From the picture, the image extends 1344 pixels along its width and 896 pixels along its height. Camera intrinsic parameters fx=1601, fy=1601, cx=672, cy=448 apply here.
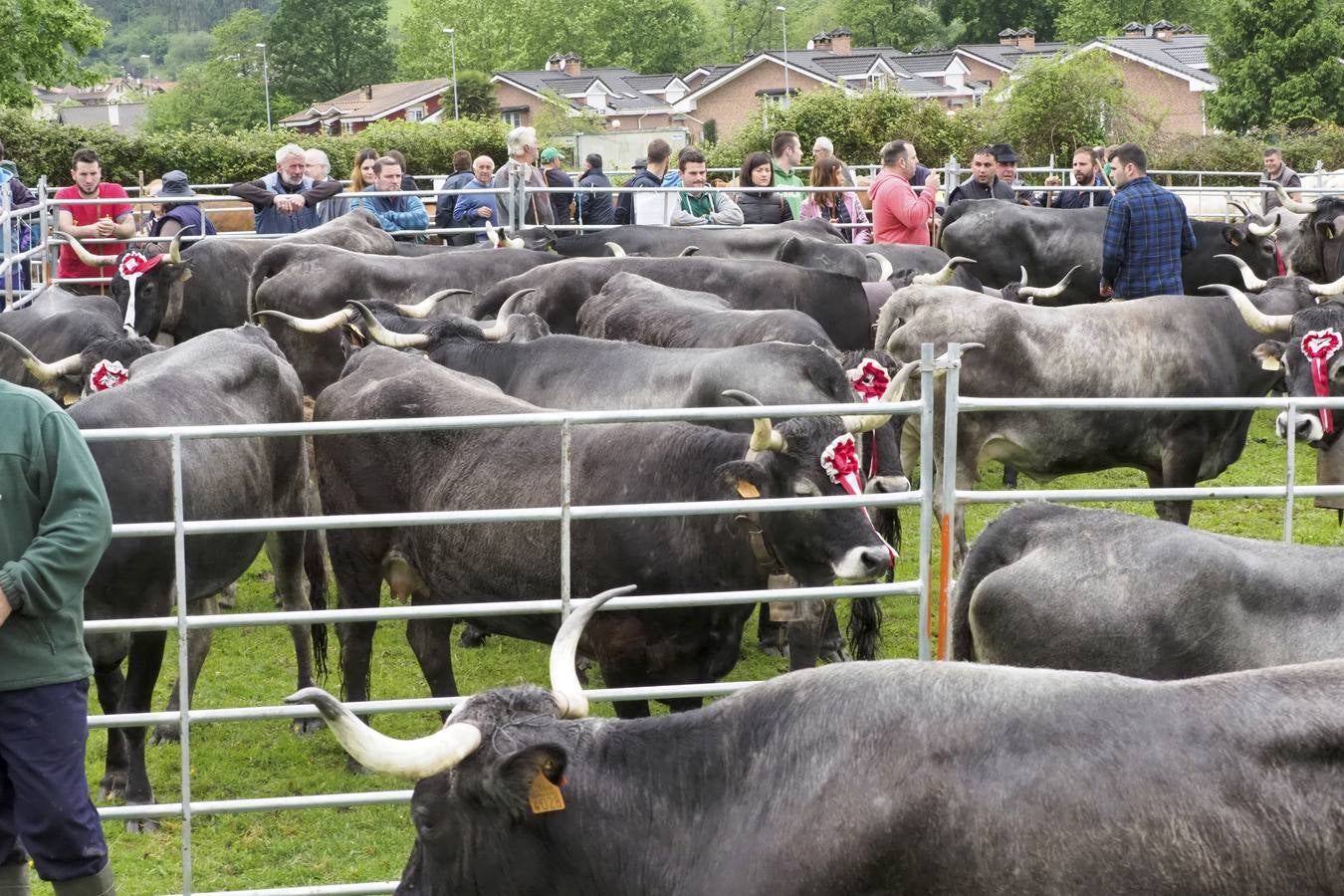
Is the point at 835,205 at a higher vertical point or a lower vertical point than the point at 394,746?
higher

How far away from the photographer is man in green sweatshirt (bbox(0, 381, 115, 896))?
4.19m

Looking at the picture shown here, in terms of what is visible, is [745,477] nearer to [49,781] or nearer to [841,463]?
[841,463]

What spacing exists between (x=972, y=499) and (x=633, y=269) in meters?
5.75

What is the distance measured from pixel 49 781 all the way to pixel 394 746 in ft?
4.09

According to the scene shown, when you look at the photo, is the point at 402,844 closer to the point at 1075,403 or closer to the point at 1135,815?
the point at 1075,403

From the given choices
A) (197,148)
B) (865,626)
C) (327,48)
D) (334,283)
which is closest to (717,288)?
(334,283)

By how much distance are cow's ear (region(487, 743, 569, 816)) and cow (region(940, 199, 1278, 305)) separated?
1196 centimetres

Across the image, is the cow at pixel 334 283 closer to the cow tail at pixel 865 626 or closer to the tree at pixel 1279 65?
the cow tail at pixel 865 626

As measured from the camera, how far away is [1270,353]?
29.2 feet

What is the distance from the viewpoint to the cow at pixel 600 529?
6.03 meters

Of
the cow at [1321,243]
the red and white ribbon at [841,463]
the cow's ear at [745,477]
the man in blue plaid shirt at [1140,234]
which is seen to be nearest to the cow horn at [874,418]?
the red and white ribbon at [841,463]

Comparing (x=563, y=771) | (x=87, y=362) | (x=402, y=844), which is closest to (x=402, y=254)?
(x=87, y=362)

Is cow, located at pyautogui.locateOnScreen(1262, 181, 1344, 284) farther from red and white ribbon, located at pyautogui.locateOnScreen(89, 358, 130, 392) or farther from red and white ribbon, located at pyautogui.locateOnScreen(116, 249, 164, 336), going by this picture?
red and white ribbon, located at pyautogui.locateOnScreen(89, 358, 130, 392)

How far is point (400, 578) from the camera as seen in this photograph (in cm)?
709
